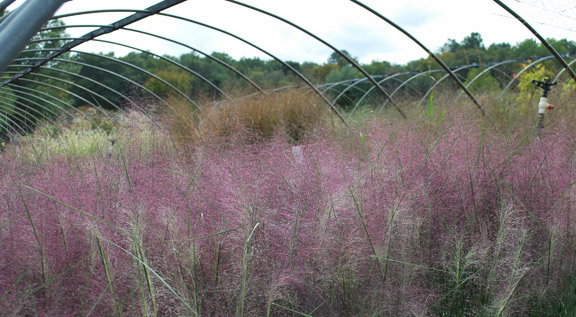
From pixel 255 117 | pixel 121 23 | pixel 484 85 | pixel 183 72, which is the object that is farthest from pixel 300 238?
pixel 183 72

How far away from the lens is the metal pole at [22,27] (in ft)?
3.48

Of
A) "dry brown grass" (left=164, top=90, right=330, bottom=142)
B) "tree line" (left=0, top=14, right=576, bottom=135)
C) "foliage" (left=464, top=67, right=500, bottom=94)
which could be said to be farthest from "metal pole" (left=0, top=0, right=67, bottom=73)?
"tree line" (left=0, top=14, right=576, bottom=135)

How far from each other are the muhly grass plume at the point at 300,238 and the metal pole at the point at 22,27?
19.7 inches

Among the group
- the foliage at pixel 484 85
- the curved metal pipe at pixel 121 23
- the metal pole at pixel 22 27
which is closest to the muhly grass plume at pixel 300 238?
the metal pole at pixel 22 27

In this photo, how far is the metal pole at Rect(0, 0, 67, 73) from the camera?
106 centimetres

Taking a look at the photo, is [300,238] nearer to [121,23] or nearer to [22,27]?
[22,27]

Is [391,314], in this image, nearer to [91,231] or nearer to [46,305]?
[91,231]

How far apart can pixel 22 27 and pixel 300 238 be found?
114cm

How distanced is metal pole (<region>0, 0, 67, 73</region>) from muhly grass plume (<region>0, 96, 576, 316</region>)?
1.64 ft

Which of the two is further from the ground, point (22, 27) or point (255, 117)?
point (22, 27)

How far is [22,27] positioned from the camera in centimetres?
109

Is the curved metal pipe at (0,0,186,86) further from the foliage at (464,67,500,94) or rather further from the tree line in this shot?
the tree line

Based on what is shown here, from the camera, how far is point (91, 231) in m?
1.40

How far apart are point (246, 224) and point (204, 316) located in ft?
1.12
